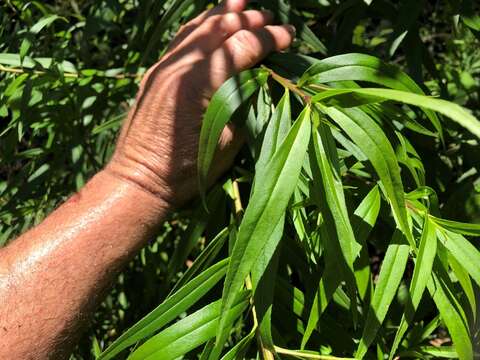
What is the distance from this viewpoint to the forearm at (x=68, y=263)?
0.87 meters

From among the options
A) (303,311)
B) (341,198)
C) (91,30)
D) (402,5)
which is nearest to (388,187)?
(341,198)

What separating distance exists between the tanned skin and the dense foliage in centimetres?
5

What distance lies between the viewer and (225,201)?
938 millimetres

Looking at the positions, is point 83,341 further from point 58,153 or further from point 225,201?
point 225,201

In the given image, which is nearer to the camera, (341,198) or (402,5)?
(341,198)

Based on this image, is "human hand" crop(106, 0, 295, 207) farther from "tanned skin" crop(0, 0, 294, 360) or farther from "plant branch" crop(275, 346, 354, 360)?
"plant branch" crop(275, 346, 354, 360)

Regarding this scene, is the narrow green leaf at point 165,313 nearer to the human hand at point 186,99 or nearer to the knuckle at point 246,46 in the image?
the human hand at point 186,99

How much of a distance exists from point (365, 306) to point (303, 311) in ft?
0.44

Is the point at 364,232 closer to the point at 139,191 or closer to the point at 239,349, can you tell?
the point at 239,349

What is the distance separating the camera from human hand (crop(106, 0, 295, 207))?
831 mm

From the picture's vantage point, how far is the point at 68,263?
2.88 ft

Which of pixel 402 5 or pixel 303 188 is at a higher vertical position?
pixel 402 5

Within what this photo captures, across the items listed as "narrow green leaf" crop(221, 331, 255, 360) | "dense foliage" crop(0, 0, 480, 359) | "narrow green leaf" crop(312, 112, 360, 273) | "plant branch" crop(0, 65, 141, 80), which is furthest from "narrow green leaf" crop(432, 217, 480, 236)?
"plant branch" crop(0, 65, 141, 80)

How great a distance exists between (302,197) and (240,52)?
0.69 ft
